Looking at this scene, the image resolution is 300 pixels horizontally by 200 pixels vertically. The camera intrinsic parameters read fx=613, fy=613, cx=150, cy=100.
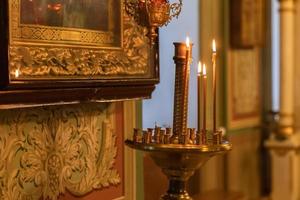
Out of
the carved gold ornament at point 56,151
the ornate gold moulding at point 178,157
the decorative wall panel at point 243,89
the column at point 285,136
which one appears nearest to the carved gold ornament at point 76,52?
the carved gold ornament at point 56,151

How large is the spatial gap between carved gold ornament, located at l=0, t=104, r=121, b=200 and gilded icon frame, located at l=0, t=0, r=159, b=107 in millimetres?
102

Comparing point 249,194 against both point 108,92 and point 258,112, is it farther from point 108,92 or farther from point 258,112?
point 108,92

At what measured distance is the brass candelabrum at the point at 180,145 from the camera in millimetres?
1349

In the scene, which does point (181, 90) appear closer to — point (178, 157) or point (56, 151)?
point (178, 157)

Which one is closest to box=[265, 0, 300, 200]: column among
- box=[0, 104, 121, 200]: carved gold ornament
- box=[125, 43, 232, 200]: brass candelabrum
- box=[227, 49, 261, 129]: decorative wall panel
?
box=[227, 49, 261, 129]: decorative wall panel

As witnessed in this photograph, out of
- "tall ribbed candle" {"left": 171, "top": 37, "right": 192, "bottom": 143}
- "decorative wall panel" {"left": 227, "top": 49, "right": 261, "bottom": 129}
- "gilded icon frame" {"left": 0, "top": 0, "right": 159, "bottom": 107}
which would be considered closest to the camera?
"gilded icon frame" {"left": 0, "top": 0, "right": 159, "bottom": 107}

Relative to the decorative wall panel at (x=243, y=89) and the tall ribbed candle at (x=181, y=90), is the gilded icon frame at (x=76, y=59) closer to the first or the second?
the tall ribbed candle at (x=181, y=90)

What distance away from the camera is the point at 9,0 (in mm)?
1307

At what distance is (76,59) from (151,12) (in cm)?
24

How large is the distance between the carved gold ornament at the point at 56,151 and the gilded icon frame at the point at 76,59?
102mm

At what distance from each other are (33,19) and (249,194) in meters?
2.88

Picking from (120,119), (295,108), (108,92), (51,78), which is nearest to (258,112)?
(295,108)

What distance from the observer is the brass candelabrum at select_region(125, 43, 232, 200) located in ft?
4.42

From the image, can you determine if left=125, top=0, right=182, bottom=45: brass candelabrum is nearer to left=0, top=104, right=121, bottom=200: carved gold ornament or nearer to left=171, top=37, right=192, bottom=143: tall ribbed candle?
left=171, top=37, right=192, bottom=143: tall ribbed candle
